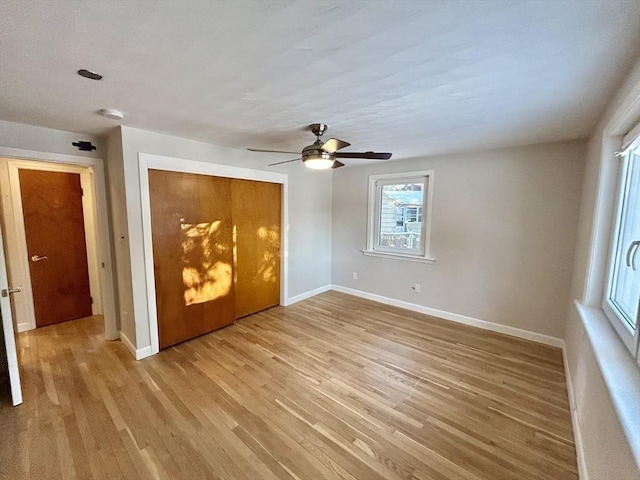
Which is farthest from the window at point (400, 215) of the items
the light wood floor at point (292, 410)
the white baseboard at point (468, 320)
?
the light wood floor at point (292, 410)

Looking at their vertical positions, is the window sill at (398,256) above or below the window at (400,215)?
below

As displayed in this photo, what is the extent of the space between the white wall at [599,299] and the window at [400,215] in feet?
5.56

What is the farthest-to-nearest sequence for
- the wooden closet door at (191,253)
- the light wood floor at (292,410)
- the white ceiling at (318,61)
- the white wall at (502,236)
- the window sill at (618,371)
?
the white wall at (502,236) → the wooden closet door at (191,253) → the light wood floor at (292,410) → the white ceiling at (318,61) → the window sill at (618,371)

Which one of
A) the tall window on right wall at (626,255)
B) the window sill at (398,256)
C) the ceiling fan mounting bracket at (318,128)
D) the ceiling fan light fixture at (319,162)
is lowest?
the window sill at (398,256)

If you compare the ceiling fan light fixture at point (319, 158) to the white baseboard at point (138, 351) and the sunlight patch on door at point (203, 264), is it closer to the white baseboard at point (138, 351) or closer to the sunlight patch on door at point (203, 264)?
the sunlight patch on door at point (203, 264)

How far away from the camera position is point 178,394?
7.34 ft

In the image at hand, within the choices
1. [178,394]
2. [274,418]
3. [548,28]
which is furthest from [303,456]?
[548,28]

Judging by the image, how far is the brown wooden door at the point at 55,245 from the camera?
3367 mm

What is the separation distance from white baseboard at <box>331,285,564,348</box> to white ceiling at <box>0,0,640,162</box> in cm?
227

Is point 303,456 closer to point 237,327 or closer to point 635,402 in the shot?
point 635,402

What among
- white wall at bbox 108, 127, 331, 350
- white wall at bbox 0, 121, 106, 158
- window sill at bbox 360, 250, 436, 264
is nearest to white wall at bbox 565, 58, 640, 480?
window sill at bbox 360, 250, 436, 264

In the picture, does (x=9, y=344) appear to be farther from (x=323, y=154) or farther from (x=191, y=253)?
(x=323, y=154)

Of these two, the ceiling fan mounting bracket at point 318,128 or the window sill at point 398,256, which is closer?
the ceiling fan mounting bracket at point 318,128

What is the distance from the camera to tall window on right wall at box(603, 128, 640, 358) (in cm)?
145
